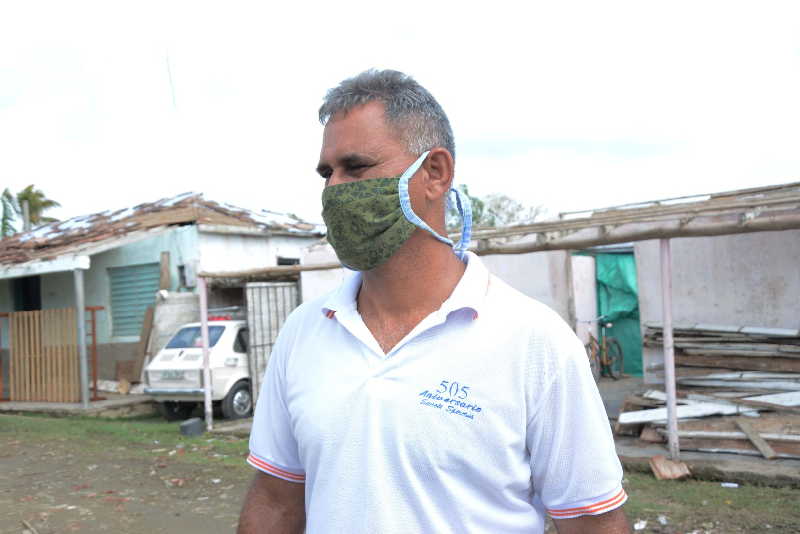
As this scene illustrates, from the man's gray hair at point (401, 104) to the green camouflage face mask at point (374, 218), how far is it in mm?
62

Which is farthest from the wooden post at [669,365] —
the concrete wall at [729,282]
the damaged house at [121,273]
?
the damaged house at [121,273]

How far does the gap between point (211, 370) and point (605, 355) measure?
26.0ft

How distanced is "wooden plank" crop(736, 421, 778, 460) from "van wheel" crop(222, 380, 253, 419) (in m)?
7.58

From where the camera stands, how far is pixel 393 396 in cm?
166

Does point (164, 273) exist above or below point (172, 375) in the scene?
above

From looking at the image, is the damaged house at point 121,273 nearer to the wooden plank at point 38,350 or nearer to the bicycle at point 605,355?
the wooden plank at point 38,350

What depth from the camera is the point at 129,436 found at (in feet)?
34.6

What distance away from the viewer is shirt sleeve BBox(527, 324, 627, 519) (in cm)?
159

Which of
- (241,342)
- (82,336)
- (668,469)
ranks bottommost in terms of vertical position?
(668,469)

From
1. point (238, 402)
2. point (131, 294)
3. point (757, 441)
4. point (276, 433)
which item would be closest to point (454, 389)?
point (276, 433)

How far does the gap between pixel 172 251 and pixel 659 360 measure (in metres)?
10.5

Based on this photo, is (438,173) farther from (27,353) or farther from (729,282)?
(27,353)

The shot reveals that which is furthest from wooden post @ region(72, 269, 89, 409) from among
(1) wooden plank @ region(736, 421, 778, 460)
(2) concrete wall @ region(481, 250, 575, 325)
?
(1) wooden plank @ region(736, 421, 778, 460)

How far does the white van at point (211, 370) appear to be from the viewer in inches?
453
